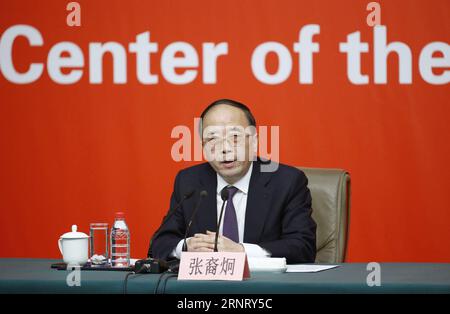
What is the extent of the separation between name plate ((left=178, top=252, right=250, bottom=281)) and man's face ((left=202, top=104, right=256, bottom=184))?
0.85 metres

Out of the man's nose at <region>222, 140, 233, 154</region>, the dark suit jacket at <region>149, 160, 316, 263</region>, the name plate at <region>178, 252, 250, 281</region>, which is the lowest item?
the name plate at <region>178, 252, 250, 281</region>

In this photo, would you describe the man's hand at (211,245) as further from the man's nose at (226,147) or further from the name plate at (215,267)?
the man's nose at (226,147)

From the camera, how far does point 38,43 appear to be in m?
→ 4.26

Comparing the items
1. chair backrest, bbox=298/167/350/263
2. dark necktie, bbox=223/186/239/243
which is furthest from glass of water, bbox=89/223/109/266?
chair backrest, bbox=298/167/350/263

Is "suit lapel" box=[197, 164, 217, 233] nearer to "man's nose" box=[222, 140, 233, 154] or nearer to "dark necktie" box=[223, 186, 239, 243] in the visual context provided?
"dark necktie" box=[223, 186, 239, 243]

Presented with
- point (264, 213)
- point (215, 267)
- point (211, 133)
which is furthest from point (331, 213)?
point (215, 267)

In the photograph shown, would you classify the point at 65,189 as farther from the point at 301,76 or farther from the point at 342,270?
the point at 342,270

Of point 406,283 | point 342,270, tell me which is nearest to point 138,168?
point 342,270

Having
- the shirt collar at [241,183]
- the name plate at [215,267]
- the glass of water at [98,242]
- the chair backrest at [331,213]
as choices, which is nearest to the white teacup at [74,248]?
the glass of water at [98,242]

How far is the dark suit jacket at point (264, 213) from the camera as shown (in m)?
3.00

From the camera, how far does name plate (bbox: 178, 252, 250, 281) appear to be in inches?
89.0

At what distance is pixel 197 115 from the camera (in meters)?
4.20

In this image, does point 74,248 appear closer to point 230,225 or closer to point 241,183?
point 230,225

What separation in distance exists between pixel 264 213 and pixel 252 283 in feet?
2.98
